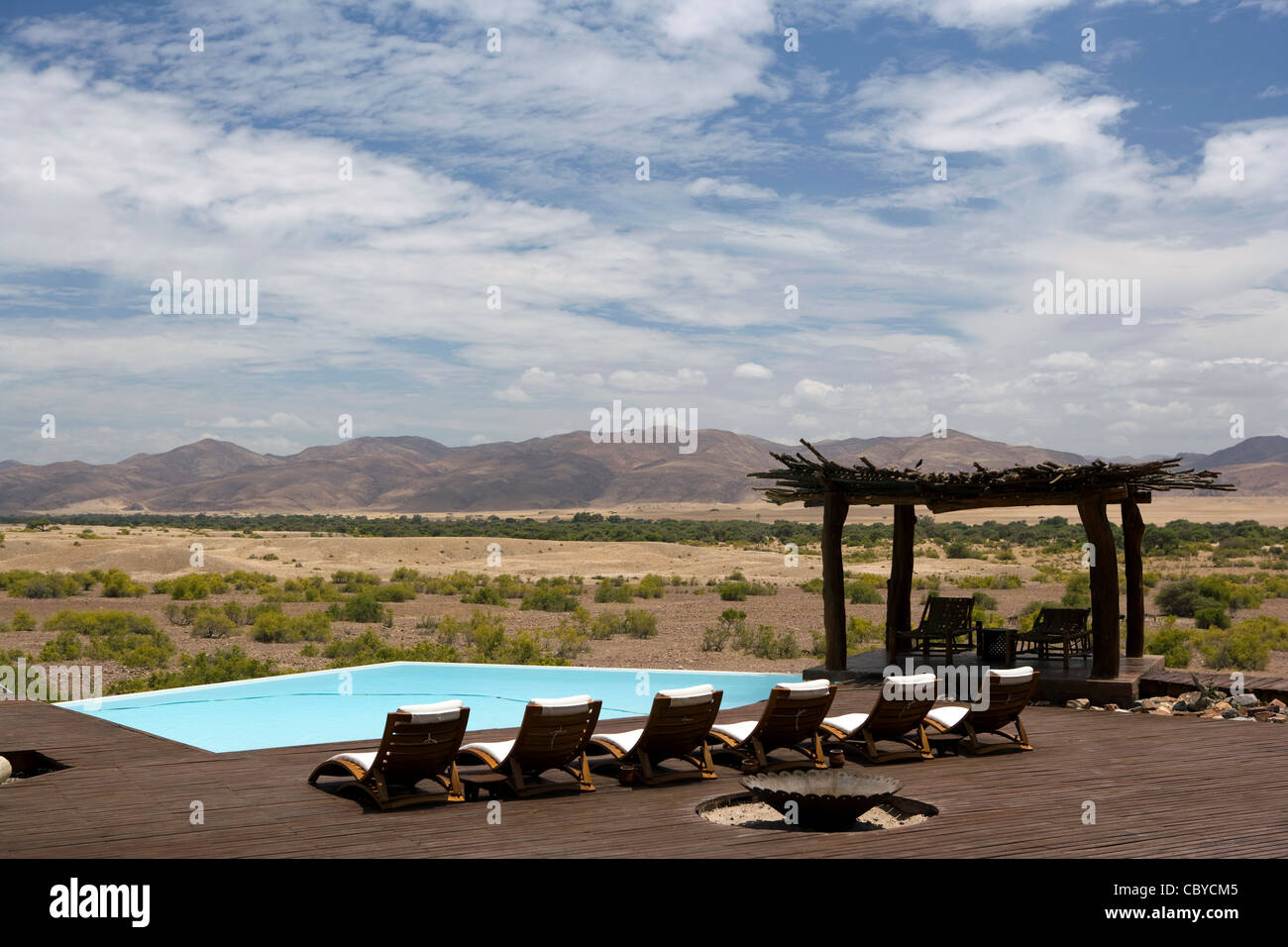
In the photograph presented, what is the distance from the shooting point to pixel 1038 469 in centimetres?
1112

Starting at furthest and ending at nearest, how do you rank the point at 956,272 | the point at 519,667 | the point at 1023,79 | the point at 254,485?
the point at 254,485 < the point at 956,272 < the point at 519,667 < the point at 1023,79

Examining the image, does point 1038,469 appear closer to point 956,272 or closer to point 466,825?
point 466,825

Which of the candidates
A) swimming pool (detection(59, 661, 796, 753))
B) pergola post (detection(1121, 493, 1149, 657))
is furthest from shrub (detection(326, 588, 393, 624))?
pergola post (detection(1121, 493, 1149, 657))

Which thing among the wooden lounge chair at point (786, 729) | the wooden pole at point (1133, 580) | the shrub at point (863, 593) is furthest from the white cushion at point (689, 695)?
the shrub at point (863, 593)

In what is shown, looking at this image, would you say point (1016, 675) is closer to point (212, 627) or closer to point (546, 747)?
point (546, 747)

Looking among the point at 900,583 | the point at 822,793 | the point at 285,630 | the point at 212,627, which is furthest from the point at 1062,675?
the point at 212,627

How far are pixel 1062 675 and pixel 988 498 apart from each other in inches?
76.3

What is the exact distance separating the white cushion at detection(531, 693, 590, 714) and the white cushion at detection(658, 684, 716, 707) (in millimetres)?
556

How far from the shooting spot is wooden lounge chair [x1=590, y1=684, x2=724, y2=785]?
23.5 feet

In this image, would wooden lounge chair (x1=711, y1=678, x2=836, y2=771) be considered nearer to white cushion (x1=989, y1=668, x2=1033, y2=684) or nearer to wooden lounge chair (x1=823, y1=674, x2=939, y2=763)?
wooden lounge chair (x1=823, y1=674, x2=939, y2=763)

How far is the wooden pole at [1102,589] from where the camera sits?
11.2 meters

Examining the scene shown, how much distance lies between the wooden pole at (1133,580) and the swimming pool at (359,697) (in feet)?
13.8

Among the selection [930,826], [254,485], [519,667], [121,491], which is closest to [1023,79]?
[519,667]

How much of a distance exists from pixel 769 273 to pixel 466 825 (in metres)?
25.3
